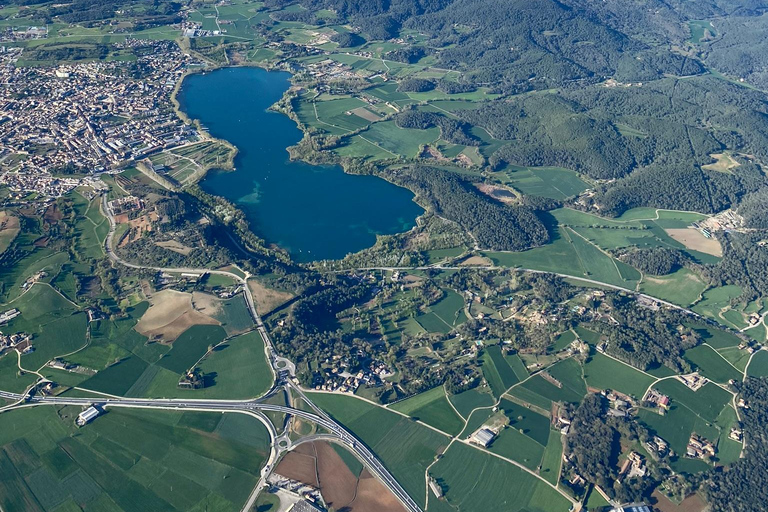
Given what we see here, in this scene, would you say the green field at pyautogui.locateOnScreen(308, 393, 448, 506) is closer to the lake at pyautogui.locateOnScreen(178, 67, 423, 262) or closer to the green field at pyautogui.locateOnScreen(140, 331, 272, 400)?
the green field at pyautogui.locateOnScreen(140, 331, 272, 400)

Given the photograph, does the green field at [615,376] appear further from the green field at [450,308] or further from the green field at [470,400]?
the green field at [450,308]

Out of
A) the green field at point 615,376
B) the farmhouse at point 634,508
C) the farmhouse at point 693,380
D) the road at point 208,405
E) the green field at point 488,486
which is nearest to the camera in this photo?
the farmhouse at point 634,508

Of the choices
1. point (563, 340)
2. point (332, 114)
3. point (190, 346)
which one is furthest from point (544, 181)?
point (190, 346)

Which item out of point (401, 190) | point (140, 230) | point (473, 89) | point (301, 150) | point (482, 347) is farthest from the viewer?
point (473, 89)

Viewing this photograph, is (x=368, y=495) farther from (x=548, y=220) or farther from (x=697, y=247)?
(x=697, y=247)

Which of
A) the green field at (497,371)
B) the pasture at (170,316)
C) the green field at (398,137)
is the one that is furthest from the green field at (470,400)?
the green field at (398,137)

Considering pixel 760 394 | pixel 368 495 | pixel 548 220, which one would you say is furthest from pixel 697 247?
pixel 368 495
